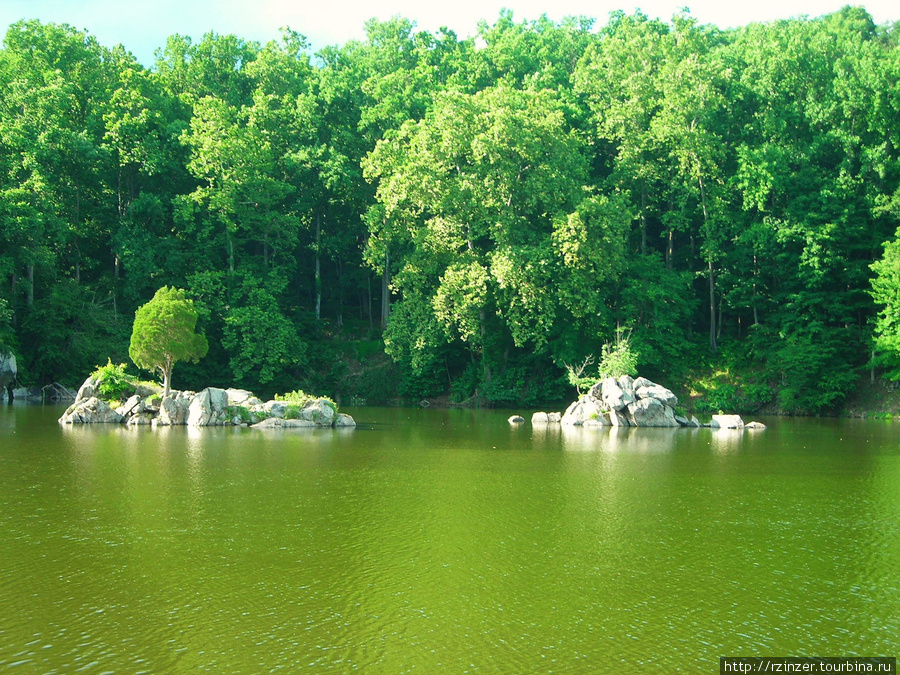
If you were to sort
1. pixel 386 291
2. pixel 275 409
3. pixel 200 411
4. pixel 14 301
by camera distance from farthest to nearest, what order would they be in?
pixel 386 291 → pixel 14 301 → pixel 275 409 → pixel 200 411

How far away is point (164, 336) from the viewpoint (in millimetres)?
30672

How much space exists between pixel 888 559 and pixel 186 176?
47.5 m

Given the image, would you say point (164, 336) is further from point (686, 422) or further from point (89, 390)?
point (686, 422)

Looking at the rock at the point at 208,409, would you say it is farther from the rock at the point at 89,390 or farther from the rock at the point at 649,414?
the rock at the point at 649,414

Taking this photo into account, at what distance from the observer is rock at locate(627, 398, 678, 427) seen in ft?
106

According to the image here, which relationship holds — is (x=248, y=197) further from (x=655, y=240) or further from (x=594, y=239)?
(x=655, y=240)

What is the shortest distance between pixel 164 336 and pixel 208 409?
3.37m

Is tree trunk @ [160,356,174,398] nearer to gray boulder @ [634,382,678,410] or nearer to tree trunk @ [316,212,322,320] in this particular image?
gray boulder @ [634,382,678,410]

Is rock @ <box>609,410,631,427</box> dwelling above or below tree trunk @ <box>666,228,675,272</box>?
below

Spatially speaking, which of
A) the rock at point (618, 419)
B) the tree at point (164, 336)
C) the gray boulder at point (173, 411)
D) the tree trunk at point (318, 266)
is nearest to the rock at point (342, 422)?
the gray boulder at point (173, 411)

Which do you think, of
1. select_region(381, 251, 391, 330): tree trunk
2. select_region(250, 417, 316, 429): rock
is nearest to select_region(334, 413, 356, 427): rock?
select_region(250, 417, 316, 429): rock

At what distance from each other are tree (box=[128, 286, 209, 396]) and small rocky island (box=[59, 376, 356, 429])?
86 cm

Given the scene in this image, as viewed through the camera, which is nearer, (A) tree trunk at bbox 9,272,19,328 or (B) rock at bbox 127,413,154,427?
(B) rock at bbox 127,413,154,427

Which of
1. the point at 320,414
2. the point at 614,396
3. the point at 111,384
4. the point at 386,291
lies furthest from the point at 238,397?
the point at 386,291
